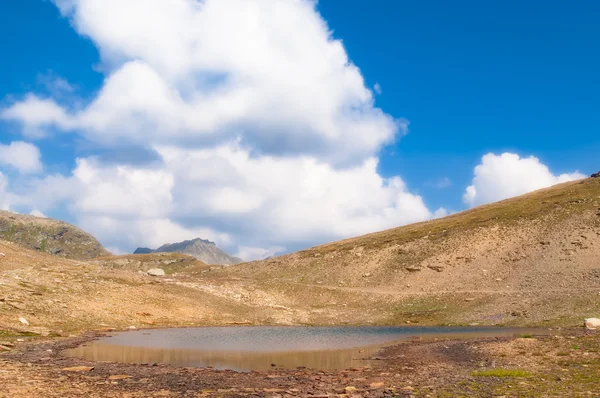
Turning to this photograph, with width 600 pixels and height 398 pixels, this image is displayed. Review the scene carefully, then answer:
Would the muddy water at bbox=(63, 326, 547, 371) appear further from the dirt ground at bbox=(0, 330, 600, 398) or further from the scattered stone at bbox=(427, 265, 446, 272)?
the scattered stone at bbox=(427, 265, 446, 272)

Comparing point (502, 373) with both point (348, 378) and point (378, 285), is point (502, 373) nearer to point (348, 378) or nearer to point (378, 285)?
point (348, 378)

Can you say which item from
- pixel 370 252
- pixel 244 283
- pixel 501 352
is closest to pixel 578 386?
pixel 501 352

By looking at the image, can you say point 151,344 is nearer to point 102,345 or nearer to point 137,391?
point 102,345

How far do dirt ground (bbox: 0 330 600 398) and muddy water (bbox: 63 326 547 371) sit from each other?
111 inches

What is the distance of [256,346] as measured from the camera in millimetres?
37625

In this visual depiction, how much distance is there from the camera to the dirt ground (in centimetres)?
1834

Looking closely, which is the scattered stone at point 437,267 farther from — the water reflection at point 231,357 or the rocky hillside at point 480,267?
the water reflection at point 231,357

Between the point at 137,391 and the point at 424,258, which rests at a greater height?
the point at 424,258

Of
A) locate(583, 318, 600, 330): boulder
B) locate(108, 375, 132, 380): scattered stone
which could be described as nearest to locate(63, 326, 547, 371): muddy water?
locate(108, 375, 132, 380): scattered stone

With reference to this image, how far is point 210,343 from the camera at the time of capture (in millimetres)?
39406

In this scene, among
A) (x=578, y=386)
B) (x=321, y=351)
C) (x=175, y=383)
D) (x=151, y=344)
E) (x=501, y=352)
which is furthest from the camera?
(x=151, y=344)

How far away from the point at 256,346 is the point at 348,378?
16.9 m

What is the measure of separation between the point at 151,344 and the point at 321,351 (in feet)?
45.0

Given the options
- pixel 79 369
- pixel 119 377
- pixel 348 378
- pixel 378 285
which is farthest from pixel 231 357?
pixel 378 285
